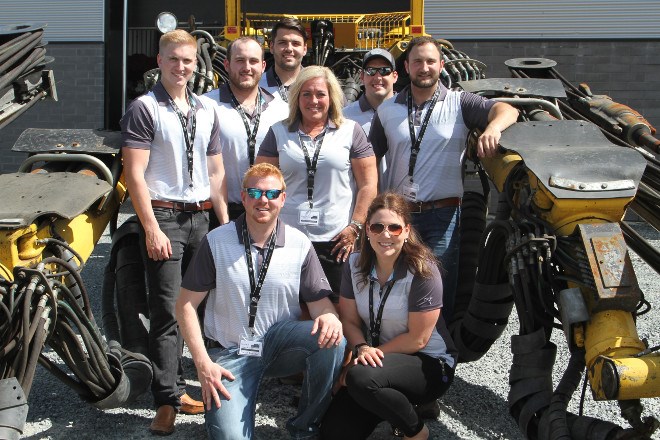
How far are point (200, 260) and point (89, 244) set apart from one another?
32.3 inches

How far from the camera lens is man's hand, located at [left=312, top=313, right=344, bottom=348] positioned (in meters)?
3.70

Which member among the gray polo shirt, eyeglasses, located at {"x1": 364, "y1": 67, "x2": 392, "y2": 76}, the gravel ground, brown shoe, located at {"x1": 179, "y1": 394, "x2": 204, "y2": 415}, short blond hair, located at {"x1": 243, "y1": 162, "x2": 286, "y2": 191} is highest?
eyeglasses, located at {"x1": 364, "y1": 67, "x2": 392, "y2": 76}

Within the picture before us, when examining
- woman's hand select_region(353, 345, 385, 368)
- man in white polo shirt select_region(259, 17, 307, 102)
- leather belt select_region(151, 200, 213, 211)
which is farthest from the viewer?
man in white polo shirt select_region(259, 17, 307, 102)

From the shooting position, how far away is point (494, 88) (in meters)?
4.90

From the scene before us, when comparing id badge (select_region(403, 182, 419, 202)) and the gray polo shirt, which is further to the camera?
the gray polo shirt

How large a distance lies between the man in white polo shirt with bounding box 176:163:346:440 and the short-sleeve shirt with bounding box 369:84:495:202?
98cm

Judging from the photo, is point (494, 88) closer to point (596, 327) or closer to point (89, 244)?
point (596, 327)

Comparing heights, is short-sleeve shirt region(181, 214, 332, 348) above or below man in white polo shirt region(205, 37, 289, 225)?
below

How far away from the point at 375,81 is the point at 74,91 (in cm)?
820

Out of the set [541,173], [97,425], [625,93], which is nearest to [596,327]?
[541,173]

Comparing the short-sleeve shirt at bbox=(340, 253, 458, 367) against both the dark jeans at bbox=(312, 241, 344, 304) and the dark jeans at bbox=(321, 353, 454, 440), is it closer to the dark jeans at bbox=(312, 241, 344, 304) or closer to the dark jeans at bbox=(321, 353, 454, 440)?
the dark jeans at bbox=(321, 353, 454, 440)

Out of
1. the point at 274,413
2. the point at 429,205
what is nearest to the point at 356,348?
the point at 274,413

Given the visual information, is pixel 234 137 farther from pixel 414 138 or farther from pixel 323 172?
pixel 414 138

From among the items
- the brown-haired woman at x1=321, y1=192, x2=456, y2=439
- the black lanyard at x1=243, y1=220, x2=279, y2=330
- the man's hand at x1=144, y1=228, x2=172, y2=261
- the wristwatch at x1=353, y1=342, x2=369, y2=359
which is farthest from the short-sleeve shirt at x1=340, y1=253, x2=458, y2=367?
the man's hand at x1=144, y1=228, x2=172, y2=261
